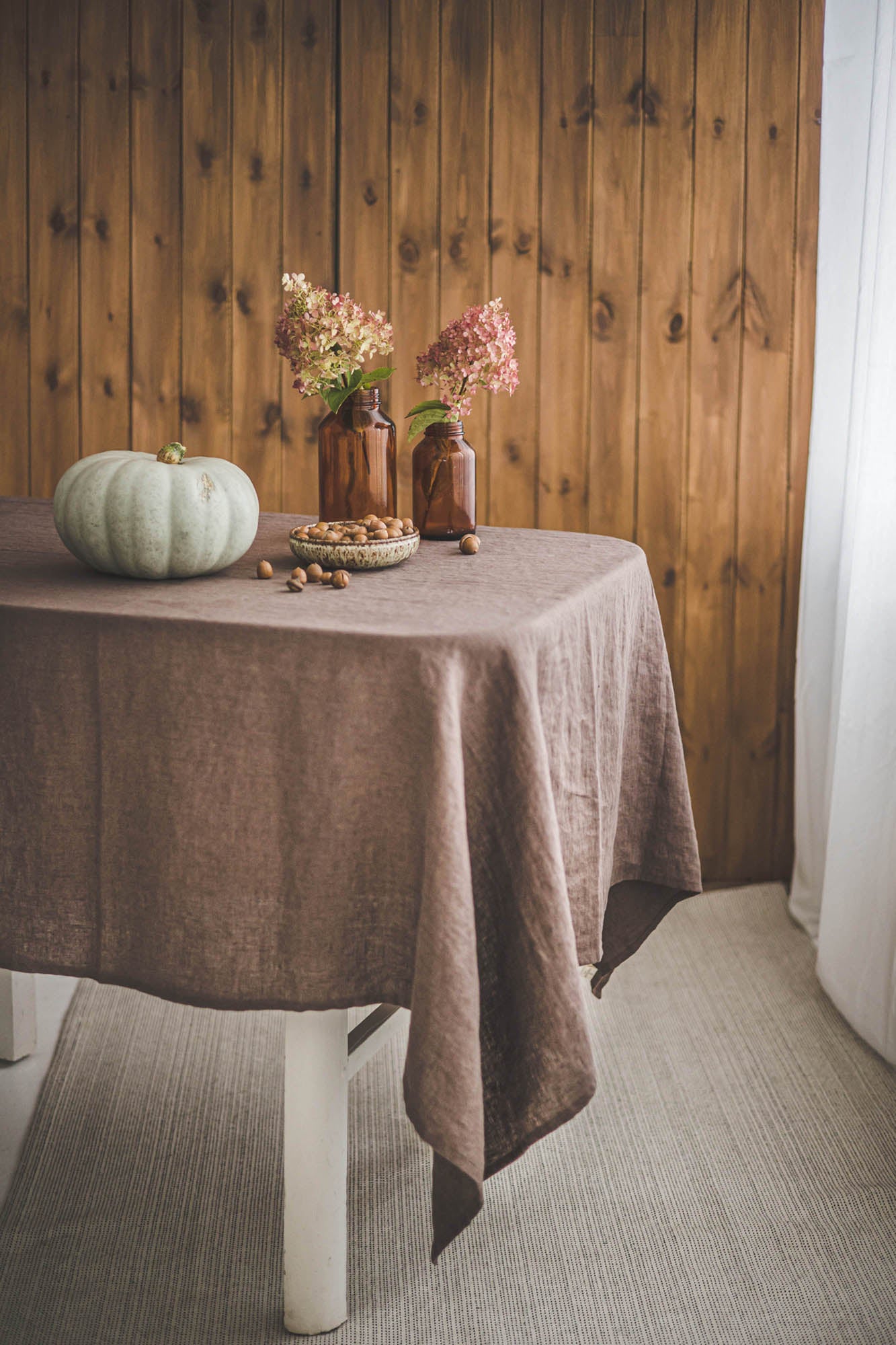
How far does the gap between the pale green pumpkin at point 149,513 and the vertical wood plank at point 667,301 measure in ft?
4.61

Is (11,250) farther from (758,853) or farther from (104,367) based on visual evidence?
(758,853)

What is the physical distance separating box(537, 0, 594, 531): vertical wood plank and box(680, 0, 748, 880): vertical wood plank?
0.77ft

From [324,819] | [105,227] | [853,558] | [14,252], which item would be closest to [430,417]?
[324,819]

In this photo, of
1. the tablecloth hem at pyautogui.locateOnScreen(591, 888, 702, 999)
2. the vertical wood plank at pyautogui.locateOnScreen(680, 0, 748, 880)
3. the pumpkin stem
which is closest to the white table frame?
the tablecloth hem at pyautogui.locateOnScreen(591, 888, 702, 999)

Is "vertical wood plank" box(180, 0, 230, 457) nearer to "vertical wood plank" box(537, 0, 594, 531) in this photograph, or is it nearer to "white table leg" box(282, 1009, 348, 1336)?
"vertical wood plank" box(537, 0, 594, 531)

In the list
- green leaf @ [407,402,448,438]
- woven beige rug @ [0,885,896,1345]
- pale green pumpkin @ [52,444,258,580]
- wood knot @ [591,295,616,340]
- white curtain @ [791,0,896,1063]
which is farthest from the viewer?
wood knot @ [591,295,616,340]

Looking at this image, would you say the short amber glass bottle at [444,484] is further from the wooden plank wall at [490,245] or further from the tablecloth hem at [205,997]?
the wooden plank wall at [490,245]

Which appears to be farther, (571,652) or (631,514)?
(631,514)

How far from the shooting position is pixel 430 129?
8.09 feet

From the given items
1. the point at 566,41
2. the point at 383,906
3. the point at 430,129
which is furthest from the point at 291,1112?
the point at 566,41

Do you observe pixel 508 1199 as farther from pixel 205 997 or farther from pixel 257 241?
pixel 257 241

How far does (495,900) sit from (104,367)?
1.88 meters

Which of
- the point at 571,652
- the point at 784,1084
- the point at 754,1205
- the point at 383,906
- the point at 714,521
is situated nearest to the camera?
the point at 383,906

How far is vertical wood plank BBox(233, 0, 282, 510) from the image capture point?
2.46m
